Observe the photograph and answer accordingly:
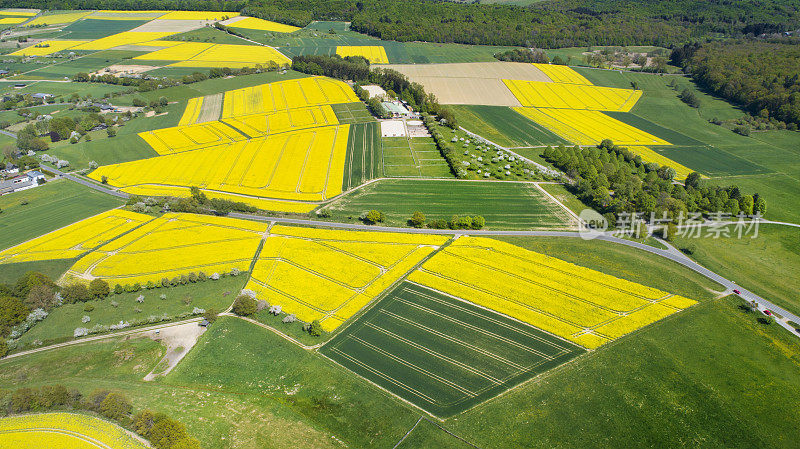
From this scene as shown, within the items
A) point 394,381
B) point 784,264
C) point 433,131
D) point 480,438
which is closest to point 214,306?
point 394,381

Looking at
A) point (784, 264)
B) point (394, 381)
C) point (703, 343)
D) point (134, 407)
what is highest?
point (784, 264)

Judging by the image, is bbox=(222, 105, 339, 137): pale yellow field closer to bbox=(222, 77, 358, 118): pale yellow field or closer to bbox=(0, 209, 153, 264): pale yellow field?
bbox=(222, 77, 358, 118): pale yellow field

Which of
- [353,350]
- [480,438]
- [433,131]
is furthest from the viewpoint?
[433,131]

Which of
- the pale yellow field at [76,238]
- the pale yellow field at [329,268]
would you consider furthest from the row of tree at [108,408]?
the pale yellow field at [76,238]

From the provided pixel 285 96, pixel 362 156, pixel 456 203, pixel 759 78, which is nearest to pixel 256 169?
pixel 362 156

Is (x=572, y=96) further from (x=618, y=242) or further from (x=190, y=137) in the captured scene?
(x=190, y=137)

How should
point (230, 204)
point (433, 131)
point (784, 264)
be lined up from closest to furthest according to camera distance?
point (784, 264) → point (230, 204) → point (433, 131)

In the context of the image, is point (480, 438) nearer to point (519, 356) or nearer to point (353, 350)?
point (519, 356)

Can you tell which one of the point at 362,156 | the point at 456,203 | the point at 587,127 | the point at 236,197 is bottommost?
the point at 236,197
